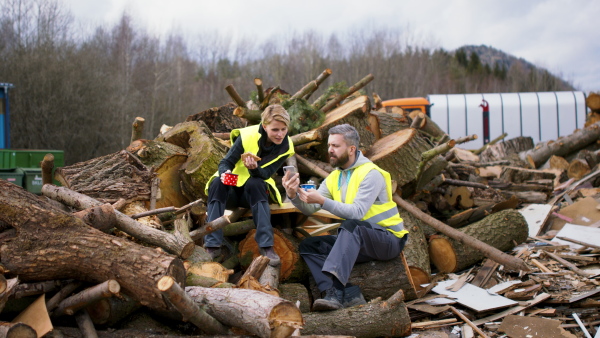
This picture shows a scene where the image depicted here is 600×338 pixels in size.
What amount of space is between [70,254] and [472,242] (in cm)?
390

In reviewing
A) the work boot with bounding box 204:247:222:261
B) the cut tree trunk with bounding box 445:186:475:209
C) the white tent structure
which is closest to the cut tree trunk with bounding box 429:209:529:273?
the cut tree trunk with bounding box 445:186:475:209

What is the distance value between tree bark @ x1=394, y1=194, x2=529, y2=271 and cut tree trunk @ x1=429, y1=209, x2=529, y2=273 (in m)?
0.11

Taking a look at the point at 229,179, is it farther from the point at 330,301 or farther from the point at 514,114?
the point at 514,114

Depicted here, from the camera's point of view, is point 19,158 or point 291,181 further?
point 19,158

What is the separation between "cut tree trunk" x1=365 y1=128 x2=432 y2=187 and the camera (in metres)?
5.82

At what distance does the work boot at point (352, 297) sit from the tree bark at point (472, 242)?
189cm

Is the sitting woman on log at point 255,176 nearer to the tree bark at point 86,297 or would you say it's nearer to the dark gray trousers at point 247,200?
the dark gray trousers at point 247,200

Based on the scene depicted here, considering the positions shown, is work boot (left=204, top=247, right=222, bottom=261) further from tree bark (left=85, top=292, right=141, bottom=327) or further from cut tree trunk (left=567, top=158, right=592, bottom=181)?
cut tree trunk (left=567, top=158, right=592, bottom=181)

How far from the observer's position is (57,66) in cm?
2053

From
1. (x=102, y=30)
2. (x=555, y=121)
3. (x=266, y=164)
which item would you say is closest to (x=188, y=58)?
(x=102, y=30)

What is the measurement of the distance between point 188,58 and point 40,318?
32258mm

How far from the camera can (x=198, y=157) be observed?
17.7ft

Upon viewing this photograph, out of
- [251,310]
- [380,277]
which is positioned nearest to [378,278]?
[380,277]

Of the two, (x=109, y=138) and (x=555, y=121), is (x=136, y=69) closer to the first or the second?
(x=109, y=138)
